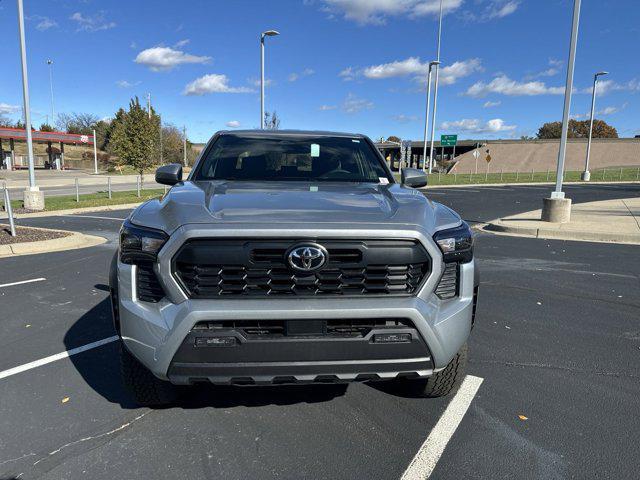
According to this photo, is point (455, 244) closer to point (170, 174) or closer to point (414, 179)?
point (414, 179)

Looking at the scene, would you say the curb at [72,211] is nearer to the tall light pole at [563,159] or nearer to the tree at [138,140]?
the tree at [138,140]

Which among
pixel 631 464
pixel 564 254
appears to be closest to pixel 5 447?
pixel 631 464

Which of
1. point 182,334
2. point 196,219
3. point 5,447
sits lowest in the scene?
point 5,447

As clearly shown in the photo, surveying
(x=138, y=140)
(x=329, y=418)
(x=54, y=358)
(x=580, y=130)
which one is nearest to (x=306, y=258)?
(x=329, y=418)

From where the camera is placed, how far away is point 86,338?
4348mm

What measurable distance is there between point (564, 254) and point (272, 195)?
25.5 ft

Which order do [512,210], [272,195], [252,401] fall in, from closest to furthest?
[272,195] → [252,401] → [512,210]

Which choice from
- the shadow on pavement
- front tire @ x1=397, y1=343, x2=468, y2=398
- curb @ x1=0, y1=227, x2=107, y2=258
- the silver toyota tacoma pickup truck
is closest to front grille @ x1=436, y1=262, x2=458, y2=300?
the silver toyota tacoma pickup truck

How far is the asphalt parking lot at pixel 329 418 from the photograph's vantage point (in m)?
2.55

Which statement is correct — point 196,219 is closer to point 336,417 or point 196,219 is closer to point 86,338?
point 336,417

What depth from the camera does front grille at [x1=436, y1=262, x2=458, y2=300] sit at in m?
2.59

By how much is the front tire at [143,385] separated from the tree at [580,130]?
124 metres

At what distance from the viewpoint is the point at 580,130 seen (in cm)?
11625

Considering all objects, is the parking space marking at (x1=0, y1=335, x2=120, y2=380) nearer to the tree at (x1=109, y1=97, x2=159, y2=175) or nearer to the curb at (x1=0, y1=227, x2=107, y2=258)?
the curb at (x1=0, y1=227, x2=107, y2=258)
